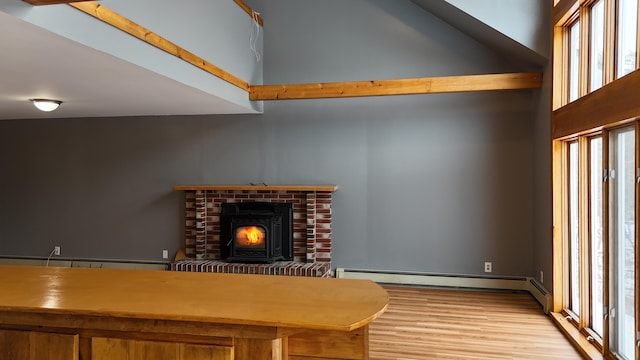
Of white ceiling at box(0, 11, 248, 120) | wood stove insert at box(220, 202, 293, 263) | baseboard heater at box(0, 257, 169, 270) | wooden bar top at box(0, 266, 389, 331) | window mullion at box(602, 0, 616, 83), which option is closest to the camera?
wooden bar top at box(0, 266, 389, 331)

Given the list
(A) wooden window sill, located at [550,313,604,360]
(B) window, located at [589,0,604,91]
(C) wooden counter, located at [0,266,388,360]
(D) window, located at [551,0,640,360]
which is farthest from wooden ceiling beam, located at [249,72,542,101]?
(C) wooden counter, located at [0,266,388,360]

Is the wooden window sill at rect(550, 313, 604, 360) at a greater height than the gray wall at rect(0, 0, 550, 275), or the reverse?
the gray wall at rect(0, 0, 550, 275)

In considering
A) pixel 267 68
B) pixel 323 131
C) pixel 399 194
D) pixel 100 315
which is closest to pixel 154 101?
pixel 267 68

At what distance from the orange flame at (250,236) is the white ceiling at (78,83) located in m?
1.45

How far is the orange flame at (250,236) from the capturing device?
562 centimetres

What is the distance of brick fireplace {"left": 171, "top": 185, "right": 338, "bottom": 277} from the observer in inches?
215

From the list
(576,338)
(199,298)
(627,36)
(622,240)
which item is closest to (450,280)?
(576,338)

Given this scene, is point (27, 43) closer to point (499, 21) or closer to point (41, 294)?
point (41, 294)

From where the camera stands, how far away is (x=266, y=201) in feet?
18.9

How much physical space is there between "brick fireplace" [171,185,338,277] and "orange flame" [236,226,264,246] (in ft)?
1.00

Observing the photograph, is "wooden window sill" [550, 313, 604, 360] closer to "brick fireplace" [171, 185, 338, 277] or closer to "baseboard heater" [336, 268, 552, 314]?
"baseboard heater" [336, 268, 552, 314]

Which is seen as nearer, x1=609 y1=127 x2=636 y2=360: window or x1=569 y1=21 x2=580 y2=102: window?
x1=609 y1=127 x2=636 y2=360: window

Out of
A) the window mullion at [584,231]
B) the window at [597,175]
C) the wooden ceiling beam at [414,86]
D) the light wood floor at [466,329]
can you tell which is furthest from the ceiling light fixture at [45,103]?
the window mullion at [584,231]

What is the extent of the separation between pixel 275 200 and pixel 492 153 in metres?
2.65
